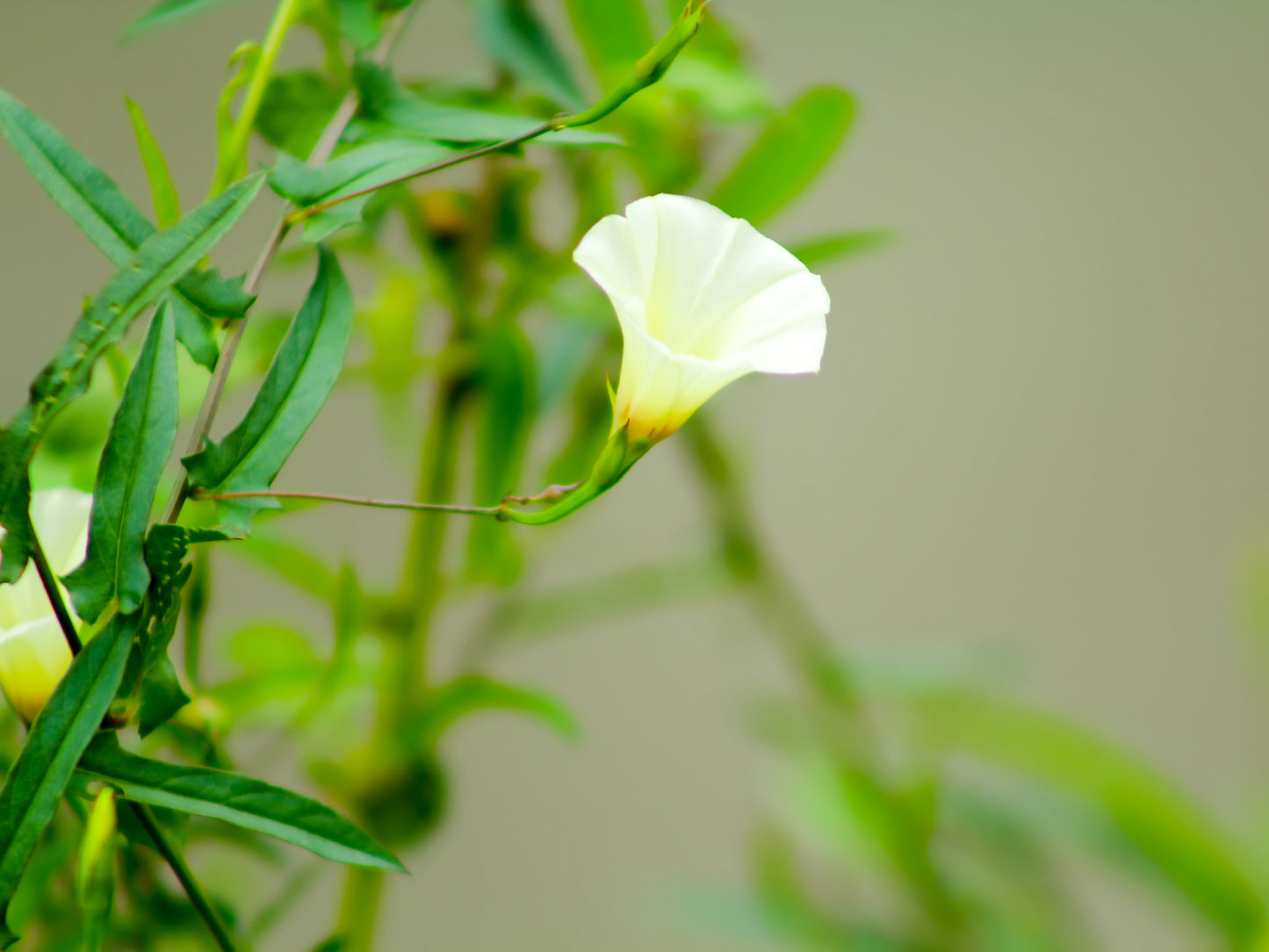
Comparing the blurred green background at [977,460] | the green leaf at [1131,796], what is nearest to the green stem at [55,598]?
the green leaf at [1131,796]

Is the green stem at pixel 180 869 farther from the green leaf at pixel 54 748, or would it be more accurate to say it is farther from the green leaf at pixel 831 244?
the green leaf at pixel 831 244

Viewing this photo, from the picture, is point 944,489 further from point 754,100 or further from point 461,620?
point 754,100

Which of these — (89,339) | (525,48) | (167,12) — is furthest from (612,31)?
(89,339)

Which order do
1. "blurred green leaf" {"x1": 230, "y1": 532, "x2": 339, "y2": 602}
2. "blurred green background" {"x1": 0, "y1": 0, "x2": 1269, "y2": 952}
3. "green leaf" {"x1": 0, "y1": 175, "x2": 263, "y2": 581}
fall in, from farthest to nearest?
"blurred green background" {"x1": 0, "y1": 0, "x2": 1269, "y2": 952} → "blurred green leaf" {"x1": 230, "y1": 532, "x2": 339, "y2": 602} → "green leaf" {"x1": 0, "y1": 175, "x2": 263, "y2": 581}

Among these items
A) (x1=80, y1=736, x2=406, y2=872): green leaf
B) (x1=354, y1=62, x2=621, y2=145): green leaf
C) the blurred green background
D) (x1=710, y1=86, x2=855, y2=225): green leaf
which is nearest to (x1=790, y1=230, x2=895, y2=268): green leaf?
(x1=710, y1=86, x2=855, y2=225): green leaf

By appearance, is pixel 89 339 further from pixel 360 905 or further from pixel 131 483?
pixel 360 905

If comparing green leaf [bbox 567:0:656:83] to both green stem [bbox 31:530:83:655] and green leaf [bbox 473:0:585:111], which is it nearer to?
green leaf [bbox 473:0:585:111]

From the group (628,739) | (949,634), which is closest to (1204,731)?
(949,634)

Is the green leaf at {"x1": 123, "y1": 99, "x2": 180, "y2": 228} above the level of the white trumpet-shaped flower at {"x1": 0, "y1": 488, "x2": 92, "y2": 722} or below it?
above
